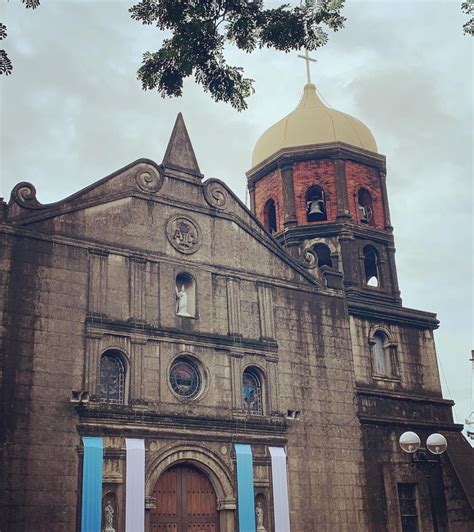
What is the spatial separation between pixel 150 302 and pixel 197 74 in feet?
34.7

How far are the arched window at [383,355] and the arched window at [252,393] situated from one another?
470cm

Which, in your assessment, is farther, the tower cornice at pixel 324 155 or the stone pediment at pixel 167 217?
the tower cornice at pixel 324 155

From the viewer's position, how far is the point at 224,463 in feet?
71.8

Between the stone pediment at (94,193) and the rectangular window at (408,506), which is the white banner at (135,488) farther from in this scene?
the rectangular window at (408,506)

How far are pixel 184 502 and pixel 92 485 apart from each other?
3.01 m

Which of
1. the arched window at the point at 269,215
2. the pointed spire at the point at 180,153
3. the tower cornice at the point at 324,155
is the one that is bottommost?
the pointed spire at the point at 180,153

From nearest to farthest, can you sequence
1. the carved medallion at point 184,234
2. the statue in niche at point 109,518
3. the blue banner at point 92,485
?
the blue banner at point 92,485 → the statue in niche at point 109,518 → the carved medallion at point 184,234

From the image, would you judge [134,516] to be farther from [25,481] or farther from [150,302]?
[150,302]

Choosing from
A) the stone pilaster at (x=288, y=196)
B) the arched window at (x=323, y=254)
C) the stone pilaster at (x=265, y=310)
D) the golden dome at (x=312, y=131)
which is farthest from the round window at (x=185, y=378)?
the golden dome at (x=312, y=131)

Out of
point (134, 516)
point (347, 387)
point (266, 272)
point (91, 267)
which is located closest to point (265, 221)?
point (266, 272)

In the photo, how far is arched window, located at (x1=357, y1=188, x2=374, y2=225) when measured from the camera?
30.4 meters

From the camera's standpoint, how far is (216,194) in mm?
25078

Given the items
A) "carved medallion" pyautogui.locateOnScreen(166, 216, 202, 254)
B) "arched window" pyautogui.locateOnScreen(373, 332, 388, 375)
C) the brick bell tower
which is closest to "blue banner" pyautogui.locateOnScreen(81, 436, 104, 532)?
"carved medallion" pyautogui.locateOnScreen(166, 216, 202, 254)

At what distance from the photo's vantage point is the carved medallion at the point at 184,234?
23.5 metres
